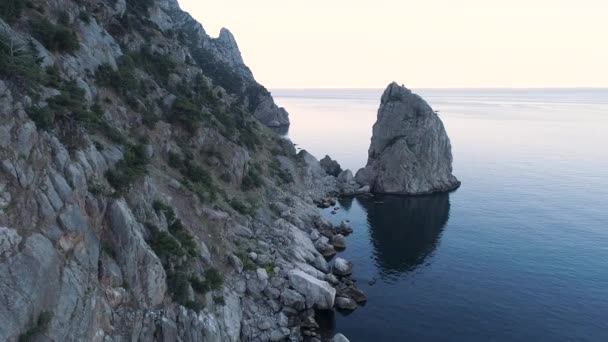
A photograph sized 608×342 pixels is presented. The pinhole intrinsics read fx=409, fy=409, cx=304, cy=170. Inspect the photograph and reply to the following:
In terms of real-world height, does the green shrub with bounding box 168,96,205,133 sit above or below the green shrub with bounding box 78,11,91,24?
below

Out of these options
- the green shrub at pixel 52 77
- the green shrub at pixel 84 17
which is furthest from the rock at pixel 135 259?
the green shrub at pixel 84 17

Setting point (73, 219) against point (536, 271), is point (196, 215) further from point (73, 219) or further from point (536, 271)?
point (536, 271)

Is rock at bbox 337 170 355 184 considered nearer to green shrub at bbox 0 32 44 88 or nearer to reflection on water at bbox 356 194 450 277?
reflection on water at bbox 356 194 450 277

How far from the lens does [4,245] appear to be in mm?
23375

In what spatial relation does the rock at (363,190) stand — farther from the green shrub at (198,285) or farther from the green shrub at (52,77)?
the green shrub at (52,77)

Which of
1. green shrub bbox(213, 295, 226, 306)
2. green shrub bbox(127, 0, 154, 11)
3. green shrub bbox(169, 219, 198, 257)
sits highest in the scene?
green shrub bbox(127, 0, 154, 11)

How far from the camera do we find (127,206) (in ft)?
115

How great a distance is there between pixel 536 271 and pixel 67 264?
192 feet

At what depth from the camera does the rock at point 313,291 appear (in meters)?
47.7

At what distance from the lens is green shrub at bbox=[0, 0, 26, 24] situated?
37.3m

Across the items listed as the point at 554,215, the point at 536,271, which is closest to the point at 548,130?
the point at 554,215

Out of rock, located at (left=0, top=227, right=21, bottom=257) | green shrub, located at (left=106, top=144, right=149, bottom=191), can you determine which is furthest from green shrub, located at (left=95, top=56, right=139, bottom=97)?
rock, located at (left=0, top=227, right=21, bottom=257)

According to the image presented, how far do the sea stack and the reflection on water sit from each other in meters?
4.48

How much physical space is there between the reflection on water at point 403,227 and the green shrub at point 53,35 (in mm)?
48991
